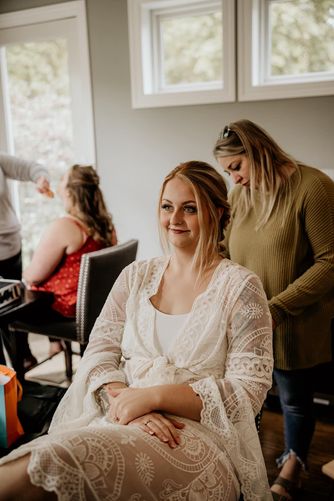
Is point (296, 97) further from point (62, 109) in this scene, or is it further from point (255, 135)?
point (62, 109)

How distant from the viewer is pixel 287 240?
5.46ft

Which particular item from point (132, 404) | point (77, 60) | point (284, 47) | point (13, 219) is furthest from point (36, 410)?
point (77, 60)

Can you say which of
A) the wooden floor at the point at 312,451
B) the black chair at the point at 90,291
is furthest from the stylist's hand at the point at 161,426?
the black chair at the point at 90,291

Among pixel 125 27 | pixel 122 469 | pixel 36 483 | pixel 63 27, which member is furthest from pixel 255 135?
pixel 63 27

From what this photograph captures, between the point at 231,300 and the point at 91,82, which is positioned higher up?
the point at 91,82

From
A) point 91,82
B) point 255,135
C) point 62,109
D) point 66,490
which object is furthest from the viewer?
point 62,109

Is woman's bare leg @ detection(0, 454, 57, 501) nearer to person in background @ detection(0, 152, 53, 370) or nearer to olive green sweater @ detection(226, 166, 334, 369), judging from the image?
olive green sweater @ detection(226, 166, 334, 369)

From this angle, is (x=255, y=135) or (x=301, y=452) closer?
(x=255, y=135)

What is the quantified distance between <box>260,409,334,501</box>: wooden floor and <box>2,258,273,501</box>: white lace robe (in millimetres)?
872

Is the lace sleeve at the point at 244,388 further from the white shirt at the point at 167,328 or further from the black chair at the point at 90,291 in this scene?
the black chair at the point at 90,291

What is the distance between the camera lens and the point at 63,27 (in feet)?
10.9

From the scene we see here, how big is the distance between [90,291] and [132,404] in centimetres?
111

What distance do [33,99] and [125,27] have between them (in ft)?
3.17

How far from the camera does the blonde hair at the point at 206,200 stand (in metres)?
1.37
